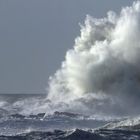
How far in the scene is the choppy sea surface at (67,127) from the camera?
3376 inches

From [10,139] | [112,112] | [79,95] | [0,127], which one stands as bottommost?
[10,139]

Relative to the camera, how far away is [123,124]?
10206 centimetres

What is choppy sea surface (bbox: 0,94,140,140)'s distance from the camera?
281 ft

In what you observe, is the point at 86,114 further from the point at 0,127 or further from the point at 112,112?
the point at 0,127

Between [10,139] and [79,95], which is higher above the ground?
[79,95]

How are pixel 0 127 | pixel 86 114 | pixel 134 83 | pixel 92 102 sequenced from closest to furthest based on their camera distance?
pixel 0 127 → pixel 86 114 → pixel 92 102 → pixel 134 83

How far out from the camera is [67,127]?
11756 cm

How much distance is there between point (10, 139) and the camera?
281 ft

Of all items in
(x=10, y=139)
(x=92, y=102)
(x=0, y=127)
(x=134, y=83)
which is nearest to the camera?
(x=10, y=139)

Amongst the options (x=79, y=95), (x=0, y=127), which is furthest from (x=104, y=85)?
(x=0, y=127)

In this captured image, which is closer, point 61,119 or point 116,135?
point 116,135

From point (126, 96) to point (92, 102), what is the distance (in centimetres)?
957

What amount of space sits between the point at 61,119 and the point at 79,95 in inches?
1741

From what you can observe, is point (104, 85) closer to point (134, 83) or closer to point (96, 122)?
point (134, 83)
